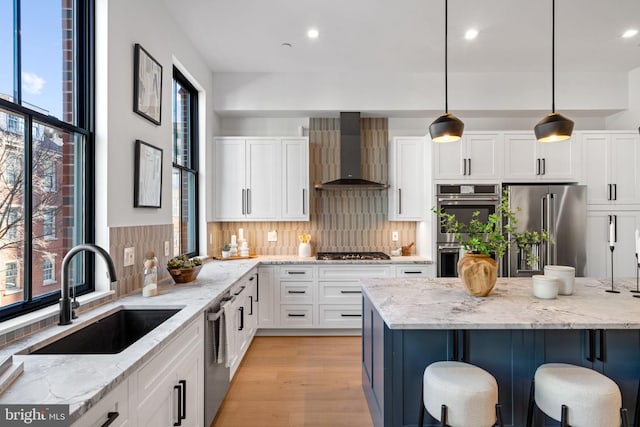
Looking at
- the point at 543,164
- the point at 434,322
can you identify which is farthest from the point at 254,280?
the point at 543,164

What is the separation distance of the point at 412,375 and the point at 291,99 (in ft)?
11.2

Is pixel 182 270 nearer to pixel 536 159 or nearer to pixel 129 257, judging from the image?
pixel 129 257

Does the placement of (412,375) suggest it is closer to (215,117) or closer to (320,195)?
(320,195)

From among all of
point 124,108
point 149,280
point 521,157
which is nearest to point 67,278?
point 149,280

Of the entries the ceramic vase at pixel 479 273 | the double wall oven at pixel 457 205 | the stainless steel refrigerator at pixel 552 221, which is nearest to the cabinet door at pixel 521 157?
the stainless steel refrigerator at pixel 552 221

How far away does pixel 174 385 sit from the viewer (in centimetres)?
166

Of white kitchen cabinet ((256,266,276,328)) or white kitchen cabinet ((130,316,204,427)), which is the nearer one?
white kitchen cabinet ((130,316,204,427))

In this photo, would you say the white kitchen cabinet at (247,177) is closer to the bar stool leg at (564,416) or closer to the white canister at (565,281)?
the white canister at (565,281)

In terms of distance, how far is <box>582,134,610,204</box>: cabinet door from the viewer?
13.0ft

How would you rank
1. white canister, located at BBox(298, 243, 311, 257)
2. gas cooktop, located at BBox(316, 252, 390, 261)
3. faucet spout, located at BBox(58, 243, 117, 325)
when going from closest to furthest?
faucet spout, located at BBox(58, 243, 117, 325), gas cooktop, located at BBox(316, 252, 390, 261), white canister, located at BBox(298, 243, 311, 257)

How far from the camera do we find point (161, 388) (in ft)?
4.98

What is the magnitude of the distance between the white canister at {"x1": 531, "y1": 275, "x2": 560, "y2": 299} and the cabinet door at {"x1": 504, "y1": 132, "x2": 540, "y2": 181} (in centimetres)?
221

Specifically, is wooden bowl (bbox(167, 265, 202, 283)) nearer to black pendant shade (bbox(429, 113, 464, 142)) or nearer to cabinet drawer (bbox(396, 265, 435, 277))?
black pendant shade (bbox(429, 113, 464, 142))

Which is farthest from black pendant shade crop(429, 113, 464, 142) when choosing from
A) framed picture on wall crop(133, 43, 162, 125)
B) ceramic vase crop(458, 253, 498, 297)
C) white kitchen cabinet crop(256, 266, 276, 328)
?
white kitchen cabinet crop(256, 266, 276, 328)
